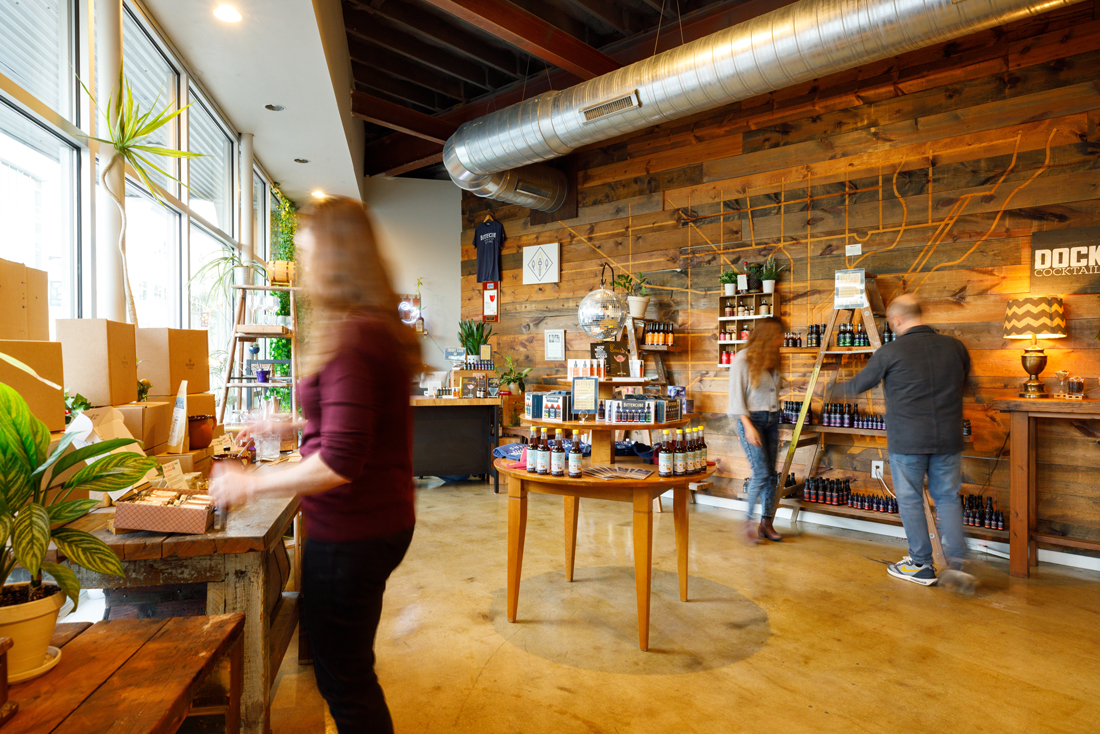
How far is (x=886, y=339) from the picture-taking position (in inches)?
177

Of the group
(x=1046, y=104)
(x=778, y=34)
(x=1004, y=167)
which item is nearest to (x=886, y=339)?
(x=1004, y=167)

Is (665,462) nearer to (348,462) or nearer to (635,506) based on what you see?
(635,506)

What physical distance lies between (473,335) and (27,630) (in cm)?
621

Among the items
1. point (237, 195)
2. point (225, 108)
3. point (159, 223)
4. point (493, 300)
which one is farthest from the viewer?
point (493, 300)

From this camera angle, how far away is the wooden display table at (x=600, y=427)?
3025mm

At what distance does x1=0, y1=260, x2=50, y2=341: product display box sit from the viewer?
1.87 metres

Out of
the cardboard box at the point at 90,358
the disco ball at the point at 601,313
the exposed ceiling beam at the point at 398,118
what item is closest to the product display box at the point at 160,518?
the cardboard box at the point at 90,358

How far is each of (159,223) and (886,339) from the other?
5.08 m

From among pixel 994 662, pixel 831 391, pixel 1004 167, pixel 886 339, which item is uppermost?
pixel 1004 167

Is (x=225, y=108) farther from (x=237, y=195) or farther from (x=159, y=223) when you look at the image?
(x=159, y=223)

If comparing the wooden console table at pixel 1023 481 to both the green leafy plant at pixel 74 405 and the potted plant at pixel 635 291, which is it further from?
the green leafy plant at pixel 74 405

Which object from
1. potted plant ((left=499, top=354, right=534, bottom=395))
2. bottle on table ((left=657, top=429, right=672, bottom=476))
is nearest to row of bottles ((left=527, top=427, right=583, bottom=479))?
bottle on table ((left=657, top=429, right=672, bottom=476))

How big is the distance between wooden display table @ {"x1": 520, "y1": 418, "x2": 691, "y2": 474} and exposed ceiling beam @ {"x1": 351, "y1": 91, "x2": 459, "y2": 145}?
439 centimetres

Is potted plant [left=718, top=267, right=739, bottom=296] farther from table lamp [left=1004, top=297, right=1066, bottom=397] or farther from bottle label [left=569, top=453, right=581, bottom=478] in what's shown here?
bottle label [left=569, top=453, right=581, bottom=478]
